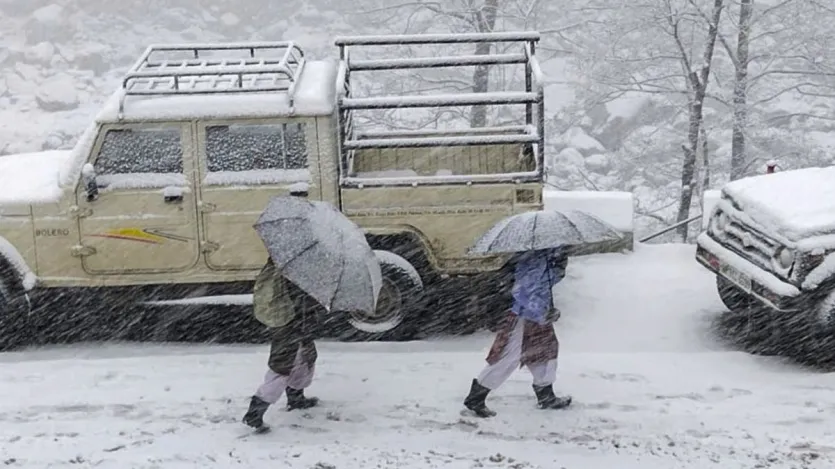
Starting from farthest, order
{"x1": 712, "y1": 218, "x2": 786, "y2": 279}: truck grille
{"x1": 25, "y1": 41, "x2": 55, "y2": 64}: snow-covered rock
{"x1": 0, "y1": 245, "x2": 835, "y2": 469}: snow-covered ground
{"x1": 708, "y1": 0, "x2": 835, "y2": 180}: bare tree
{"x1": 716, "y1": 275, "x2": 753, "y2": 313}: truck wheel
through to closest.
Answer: {"x1": 25, "y1": 41, "x2": 55, "y2": 64}: snow-covered rock → {"x1": 708, "y1": 0, "x2": 835, "y2": 180}: bare tree → {"x1": 716, "y1": 275, "x2": 753, "y2": 313}: truck wheel → {"x1": 712, "y1": 218, "x2": 786, "y2": 279}: truck grille → {"x1": 0, "y1": 245, "x2": 835, "y2": 469}: snow-covered ground

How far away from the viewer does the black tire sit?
7781mm

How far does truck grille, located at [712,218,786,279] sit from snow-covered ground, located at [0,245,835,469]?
0.72 metres

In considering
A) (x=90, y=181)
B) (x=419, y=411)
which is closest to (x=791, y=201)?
(x=419, y=411)

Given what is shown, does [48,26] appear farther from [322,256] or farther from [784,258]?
[322,256]

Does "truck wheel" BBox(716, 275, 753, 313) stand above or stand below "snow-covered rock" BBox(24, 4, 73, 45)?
below

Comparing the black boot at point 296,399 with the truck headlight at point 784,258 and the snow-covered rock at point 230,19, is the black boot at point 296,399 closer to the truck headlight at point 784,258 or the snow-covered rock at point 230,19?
the truck headlight at point 784,258

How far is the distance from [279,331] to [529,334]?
4.70 feet

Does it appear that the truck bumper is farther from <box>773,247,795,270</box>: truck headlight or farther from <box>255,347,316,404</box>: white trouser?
<box>255,347,316,404</box>: white trouser

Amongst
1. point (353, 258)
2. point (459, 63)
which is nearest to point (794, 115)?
point (459, 63)

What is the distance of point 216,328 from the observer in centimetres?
836

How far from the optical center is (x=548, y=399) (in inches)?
242

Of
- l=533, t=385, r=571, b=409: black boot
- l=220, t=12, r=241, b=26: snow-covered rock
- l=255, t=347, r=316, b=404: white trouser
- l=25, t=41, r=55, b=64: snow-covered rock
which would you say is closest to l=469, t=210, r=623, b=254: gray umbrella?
l=533, t=385, r=571, b=409: black boot

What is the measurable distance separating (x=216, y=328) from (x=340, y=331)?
1.05m

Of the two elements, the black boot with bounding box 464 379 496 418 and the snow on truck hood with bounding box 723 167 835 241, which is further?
the snow on truck hood with bounding box 723 167 835 241
